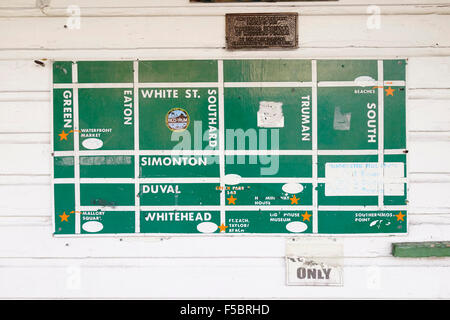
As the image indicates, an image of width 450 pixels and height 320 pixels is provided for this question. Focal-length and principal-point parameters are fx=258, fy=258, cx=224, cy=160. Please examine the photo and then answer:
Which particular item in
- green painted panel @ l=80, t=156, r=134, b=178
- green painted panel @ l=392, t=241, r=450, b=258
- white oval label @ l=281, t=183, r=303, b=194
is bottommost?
green painted panel @ l=392, t=241, r=450, b=258

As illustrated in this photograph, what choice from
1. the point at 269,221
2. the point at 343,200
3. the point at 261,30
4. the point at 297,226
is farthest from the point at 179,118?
the point at 343,200

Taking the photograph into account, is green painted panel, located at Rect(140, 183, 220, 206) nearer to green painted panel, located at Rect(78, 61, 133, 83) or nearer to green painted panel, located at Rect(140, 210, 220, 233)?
green painted panel, located at Rect(140, 210, 220, 233)

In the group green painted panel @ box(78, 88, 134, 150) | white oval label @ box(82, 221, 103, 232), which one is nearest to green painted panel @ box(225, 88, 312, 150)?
green painted panel @ box(78, 88, 134, 150)

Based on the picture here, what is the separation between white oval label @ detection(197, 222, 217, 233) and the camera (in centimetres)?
188

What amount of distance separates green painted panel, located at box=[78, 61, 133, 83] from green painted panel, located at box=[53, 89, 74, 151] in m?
0.16

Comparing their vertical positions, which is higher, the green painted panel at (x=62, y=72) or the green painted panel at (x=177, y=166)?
the green painted panel at (x=62, y=72)

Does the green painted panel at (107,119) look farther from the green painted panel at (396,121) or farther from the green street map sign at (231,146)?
the green painted panel at (396,121)

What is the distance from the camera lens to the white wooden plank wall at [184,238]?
6.06 feet

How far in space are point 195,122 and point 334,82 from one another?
1.04m

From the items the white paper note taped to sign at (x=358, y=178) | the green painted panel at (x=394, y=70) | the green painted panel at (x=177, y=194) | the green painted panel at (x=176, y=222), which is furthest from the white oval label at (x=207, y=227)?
the green painted panel at (x=394, y=70)

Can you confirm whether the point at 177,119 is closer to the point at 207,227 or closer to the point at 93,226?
the point at 207,227

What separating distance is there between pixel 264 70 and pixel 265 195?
2.97ft

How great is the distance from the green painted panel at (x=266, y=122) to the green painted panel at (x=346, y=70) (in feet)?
0.63

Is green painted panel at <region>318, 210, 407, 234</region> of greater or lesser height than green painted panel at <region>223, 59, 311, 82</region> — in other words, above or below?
below
